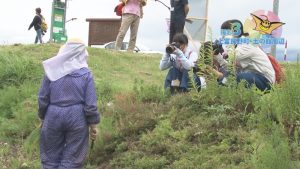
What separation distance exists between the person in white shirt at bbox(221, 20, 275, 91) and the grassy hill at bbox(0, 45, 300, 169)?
40 cm

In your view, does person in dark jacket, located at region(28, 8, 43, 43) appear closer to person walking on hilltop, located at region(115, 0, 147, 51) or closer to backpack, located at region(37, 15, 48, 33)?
backpack, located at region(37, 15, 48, 33)

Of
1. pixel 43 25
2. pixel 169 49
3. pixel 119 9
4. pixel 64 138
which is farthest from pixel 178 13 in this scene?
pixel 43 25

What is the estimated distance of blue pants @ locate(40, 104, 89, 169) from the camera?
19.5 feet

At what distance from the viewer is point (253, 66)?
7066 millimetres

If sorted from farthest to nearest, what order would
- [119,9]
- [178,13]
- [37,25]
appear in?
[37,25] → [119,9] → [178,13]

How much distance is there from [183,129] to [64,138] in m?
1.38

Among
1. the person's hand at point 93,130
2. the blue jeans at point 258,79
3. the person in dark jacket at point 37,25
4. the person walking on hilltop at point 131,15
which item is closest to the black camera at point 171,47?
the blue jeans at point 258,79

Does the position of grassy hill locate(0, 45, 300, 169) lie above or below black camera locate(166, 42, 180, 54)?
below

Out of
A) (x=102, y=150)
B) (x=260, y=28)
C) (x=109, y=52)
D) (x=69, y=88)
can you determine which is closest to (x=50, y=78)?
(x=69, y=88)

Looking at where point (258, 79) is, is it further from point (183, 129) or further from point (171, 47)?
point (171, 47)

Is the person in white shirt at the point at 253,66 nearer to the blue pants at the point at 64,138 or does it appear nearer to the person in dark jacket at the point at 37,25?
the blue pants at the point at 64,138

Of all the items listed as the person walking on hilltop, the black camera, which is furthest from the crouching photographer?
the person walking on hilltop

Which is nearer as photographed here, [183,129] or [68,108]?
[68,108]

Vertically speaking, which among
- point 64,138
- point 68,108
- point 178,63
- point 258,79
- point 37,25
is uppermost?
point 37,25
